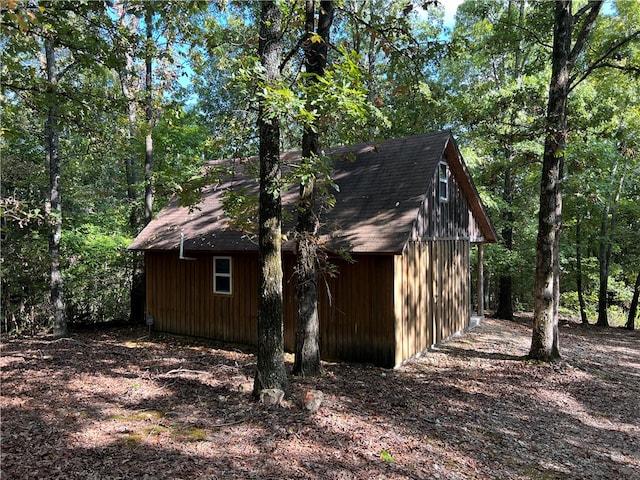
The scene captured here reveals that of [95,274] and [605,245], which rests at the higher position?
[605,245]

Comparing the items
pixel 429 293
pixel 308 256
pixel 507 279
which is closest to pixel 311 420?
pixel 308 256

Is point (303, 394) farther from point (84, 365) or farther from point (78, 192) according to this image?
point (78, 192)

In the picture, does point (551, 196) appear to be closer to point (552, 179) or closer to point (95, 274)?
point (552, 179)

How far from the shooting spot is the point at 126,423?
202 inches

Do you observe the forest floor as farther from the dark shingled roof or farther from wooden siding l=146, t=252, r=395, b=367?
the dark shingled roof

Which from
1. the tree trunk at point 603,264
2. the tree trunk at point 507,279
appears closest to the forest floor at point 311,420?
the tree trunk at point 507,279

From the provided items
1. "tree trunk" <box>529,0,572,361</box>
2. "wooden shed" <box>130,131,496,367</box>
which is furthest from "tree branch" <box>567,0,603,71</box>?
"wooden shed" <box>130,131,496,367</box>

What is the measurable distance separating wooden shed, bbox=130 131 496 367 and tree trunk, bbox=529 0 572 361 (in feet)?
8.20

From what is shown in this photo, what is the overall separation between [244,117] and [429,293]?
22.4ft

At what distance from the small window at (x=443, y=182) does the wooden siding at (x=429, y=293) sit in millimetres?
1257

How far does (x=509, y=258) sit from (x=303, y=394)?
13593mm

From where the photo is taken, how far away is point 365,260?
9.43 m

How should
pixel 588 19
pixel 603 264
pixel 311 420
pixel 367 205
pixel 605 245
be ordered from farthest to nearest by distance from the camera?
1. pixel 603 264
2. pixel 605 245
3. pixel 367 205
4. pixel 588 19
5. pixel 311 420

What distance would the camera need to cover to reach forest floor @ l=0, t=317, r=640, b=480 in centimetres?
435
